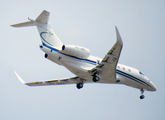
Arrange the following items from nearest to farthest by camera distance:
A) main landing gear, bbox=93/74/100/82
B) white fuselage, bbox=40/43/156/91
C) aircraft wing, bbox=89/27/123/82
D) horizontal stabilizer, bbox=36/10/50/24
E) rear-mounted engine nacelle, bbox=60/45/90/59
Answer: aircraft wing, bbox=89/27/123/82 < rear-mounted engine nacelle, bbox=60/45/90/59 < horizontal stabilizer, bbox=36/10/50/24 < white fuselage, bbox=40/43/156/91 < main landing gear, bbox=93/74/100/82

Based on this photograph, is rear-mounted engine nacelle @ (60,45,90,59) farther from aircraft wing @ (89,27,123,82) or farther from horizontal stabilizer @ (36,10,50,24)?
horizontal stabilizer @ (36,10,50,24)

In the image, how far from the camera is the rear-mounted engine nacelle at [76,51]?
2253 centimetres

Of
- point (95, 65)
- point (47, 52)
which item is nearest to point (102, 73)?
point (95, 65)

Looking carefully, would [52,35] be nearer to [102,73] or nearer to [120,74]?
[102,73]

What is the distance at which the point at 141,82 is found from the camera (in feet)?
94.9

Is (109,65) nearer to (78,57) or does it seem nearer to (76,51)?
(78,57)

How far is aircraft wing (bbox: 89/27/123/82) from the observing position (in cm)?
2195

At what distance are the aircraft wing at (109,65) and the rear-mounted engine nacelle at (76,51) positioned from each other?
62.4 inches

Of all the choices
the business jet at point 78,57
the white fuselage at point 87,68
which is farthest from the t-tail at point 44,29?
the white fuselage at point 87,68

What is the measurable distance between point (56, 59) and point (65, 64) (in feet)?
3.56

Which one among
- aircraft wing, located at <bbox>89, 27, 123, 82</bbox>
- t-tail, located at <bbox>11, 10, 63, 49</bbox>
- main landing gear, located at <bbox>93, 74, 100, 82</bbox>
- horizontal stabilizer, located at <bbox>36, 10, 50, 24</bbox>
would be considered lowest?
main landing gear, located at <bbox>93, 74, 100, 82</bbox>

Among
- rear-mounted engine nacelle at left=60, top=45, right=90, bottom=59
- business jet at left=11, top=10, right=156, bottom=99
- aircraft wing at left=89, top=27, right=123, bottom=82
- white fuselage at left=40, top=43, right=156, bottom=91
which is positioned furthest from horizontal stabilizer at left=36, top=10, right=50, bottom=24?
aircraft wing at left=89, top=27, right=123, bottom=82

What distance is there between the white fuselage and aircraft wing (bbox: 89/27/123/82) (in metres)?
0.82

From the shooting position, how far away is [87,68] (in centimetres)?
2494
